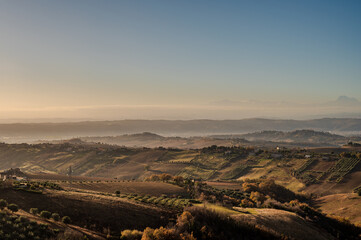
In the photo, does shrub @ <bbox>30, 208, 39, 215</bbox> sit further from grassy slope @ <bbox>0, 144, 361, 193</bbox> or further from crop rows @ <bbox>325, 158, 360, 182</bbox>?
crop rows @ <bbox>325, 158, 360, 182</bbox>

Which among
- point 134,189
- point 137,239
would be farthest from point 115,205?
point 134,189

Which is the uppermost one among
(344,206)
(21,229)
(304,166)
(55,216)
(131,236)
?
(21,229)

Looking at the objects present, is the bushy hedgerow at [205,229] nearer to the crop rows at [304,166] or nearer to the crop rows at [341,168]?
the crop rows at [341,168]

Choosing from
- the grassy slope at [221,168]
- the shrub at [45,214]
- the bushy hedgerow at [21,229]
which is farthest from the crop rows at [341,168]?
the bushy hedgerow at [21,229]

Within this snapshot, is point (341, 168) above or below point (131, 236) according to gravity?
below

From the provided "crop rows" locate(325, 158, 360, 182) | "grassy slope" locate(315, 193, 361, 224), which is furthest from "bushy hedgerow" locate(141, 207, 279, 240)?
"crop rows" locate(325, 158, 360, 182)

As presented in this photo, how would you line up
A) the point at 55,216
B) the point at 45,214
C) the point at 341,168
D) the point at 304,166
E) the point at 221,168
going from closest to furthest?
the point at 45,214 < the point at 55,216 < the point at 341,168 < the point at 304,166 < the point at 221,168

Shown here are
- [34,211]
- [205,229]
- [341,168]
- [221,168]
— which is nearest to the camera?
[205,229]

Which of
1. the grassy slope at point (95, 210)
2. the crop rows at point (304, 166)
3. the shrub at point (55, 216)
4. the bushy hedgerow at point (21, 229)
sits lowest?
the crop rows at point (304, 166)

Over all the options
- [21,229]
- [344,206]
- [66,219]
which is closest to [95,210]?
[66,219]

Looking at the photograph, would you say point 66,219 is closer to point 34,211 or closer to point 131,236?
point 34,211

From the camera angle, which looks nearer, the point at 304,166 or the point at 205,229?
the point at 205,229
